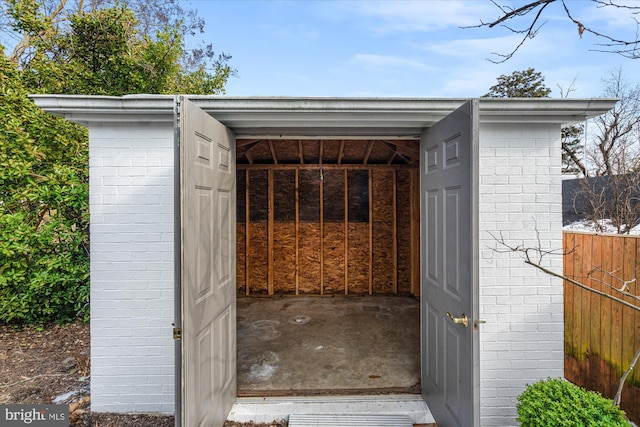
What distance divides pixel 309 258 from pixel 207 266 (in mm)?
4137

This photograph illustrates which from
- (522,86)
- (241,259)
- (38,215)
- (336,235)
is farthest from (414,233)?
(522,86)

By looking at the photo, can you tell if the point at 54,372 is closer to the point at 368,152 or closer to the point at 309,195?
the point at 309,195

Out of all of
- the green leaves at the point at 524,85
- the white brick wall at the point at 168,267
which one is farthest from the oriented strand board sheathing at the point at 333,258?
the green leaves at the point at 524,85

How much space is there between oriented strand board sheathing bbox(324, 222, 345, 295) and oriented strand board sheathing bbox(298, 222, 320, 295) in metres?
0.16

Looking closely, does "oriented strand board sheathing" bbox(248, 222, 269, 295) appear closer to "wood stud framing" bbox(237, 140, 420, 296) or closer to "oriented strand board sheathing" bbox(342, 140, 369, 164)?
"wood stud framing" bbox(237, 140, 420, 296)

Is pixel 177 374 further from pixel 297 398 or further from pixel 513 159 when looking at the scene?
pixel 513 159

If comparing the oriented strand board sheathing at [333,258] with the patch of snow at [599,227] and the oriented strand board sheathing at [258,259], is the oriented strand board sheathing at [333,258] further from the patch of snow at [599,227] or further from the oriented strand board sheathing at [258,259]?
the patch of snow at [599,227]

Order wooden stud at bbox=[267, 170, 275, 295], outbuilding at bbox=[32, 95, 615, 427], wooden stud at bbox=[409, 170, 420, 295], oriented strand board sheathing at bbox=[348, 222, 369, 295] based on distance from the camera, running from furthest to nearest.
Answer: oriented strand board sheathing at bbox=[348, 222, 369, 295], wooden stud at bbox=[267, 170, 275, 295], wooden stud at bbox=[409, 170, 420, 295], outbuilding at bbox=[32, 95, 615, 427]

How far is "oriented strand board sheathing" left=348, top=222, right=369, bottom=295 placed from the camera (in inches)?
241

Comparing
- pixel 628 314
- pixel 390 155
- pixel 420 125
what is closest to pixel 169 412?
pixel 420 125

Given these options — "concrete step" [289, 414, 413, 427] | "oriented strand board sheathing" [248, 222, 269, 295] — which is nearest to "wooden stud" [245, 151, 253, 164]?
"oriented strand board sheathing" [248, 222, 269, 295]

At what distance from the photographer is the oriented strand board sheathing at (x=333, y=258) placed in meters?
6.11

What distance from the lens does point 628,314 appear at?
2492 millimetres

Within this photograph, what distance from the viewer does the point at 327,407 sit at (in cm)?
260
